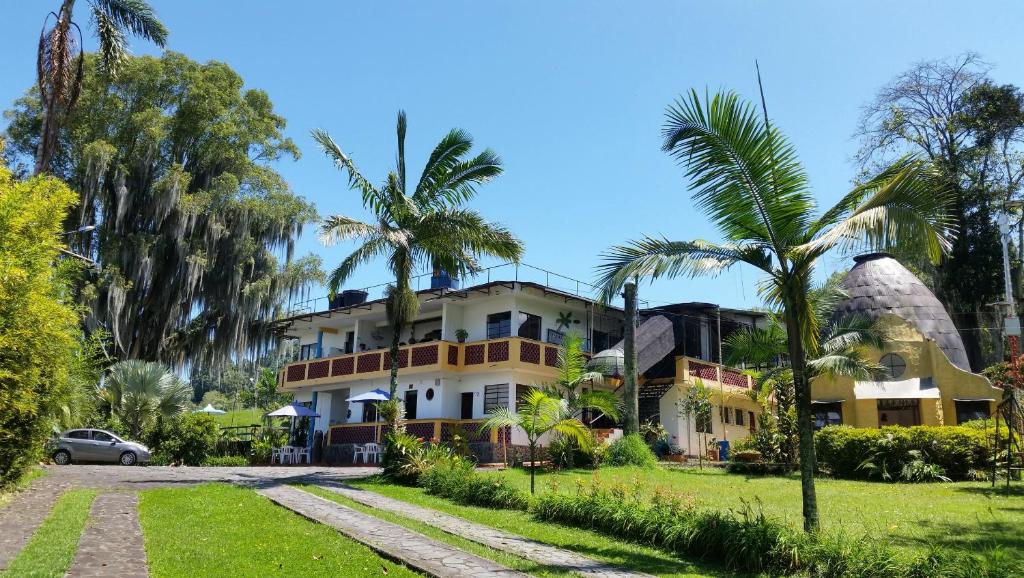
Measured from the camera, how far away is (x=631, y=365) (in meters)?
21.5

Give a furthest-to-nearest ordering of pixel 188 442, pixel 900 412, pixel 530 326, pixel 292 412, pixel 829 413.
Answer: pixel 292 412
pixel 530 326
pixel 829 413
pixel 188 442
pixel 900 412

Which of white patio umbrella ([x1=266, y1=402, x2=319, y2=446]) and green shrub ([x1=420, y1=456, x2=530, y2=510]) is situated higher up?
white patio umbrella ([x1=266, y1=402, x2=319, y2=446])

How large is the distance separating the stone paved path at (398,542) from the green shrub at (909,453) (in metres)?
12.0

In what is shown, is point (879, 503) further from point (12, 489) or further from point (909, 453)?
point (12, 489)

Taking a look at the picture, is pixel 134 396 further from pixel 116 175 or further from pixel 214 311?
pixel 116 175

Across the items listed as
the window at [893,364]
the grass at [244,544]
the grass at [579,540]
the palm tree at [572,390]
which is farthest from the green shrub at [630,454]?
the window at [893,364]

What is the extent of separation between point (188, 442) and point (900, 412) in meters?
24.9

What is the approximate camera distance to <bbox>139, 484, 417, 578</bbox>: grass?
24.7 ft

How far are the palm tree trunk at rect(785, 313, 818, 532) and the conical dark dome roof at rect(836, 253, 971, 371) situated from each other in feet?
60.6

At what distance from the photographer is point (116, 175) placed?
30484 millimetres

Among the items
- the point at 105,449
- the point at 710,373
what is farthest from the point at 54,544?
the point at 710,373

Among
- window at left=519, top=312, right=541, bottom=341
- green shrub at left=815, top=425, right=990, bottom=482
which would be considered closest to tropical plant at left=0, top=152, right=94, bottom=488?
green shrub at left=815, top=425, right=990, bottom=482

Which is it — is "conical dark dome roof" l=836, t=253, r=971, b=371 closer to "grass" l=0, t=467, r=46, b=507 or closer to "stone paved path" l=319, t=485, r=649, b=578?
"stone paved path" l=319, t=485, r=649, b=578

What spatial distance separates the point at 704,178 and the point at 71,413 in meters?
14.4
